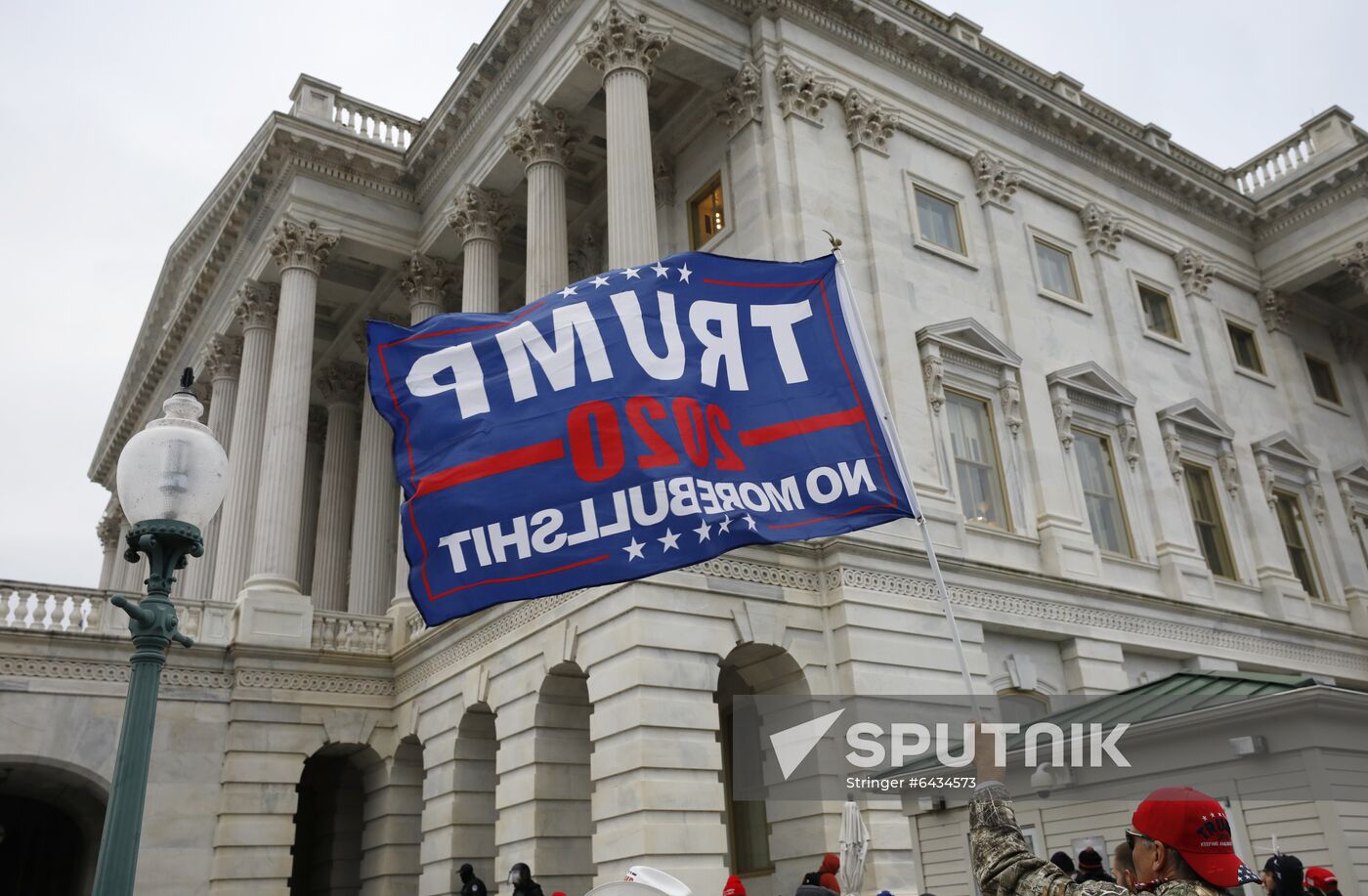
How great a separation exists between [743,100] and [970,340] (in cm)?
721

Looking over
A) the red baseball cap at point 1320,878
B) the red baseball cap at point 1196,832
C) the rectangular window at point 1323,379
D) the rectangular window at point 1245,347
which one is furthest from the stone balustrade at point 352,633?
the rectangular window at point 1323,379

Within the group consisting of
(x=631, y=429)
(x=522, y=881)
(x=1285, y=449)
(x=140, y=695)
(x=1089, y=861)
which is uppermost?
(x=1285, y=449)

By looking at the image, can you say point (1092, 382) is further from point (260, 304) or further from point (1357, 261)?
point (260, 304)

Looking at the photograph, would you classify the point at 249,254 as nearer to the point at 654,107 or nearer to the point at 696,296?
the point at 654,107

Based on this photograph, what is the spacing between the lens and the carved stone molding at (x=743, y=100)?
24.2m

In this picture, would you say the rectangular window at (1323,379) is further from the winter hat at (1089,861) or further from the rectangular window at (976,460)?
the winter hat at (1089,861)

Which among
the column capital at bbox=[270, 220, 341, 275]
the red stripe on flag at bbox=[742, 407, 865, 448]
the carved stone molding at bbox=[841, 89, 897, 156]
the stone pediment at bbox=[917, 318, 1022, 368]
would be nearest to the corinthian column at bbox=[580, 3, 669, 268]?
the carved stone molding at bbox=[841, 89, 897, 156]

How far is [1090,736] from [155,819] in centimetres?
1928

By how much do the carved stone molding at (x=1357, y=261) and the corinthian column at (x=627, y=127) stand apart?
2161 cm

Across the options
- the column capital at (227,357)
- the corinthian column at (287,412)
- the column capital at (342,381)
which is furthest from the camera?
the column capital at (342,381)

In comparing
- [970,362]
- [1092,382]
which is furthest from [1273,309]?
[970,362]

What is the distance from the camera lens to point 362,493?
31375mm

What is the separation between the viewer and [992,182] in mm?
27688

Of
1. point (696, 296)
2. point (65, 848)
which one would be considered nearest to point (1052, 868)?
point (696, 296)
